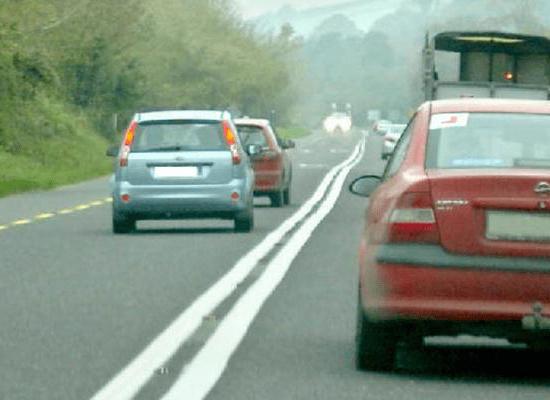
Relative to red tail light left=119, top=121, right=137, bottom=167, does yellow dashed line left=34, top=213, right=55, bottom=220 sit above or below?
below

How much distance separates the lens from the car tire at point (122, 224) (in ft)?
85.1

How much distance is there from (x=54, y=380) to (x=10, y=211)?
71.9 feet

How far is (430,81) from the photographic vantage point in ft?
122

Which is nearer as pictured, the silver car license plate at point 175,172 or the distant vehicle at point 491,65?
the silver car license plate at point 175,172

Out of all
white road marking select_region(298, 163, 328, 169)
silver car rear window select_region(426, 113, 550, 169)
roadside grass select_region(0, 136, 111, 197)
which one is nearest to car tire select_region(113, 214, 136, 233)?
roadside grass select_region(0, 136, 111, 197)

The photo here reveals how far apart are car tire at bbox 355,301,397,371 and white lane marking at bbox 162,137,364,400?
0.73m

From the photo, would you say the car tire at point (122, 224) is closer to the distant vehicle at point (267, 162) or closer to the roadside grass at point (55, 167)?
the distant vehicle at point (267, 162)

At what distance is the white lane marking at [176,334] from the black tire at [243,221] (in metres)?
1.93

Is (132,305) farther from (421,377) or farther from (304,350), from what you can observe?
(421,377)

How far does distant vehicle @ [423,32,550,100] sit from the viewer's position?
37188 millimetres

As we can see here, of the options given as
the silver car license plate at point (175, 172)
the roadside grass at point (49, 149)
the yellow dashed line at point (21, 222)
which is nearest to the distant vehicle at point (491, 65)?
the roadside grass at point (49, 149)

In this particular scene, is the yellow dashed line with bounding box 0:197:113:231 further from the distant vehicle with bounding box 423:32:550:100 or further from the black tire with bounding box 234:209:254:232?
the distant vehicle with bounding box 423:32:550:100

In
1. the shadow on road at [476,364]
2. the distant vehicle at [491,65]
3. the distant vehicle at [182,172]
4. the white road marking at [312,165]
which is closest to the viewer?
the shadow on road at [476,364]

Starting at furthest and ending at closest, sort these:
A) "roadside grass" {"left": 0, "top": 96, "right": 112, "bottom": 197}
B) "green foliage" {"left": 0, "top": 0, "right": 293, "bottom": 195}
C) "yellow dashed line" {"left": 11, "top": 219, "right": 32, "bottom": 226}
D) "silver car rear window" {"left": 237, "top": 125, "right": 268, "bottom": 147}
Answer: "green foliage" {"left": 0, "top": 0, "right": 293, "bottom": 195} → "roadside grass" {"left": 0, "top": 96, "right": 112, "bottom": 197} → "silver car rear window" {"left": 237, "top": 125, "right": 268, "bottom": 147} → "yellow dashed line" {"left": 11, "top": 219, "right": 32, "bottom": 226}
